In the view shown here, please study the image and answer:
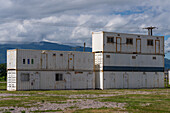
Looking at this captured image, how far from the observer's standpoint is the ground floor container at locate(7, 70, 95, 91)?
45688 mm

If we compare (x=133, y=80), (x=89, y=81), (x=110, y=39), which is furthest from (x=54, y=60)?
(x=133, y=80)

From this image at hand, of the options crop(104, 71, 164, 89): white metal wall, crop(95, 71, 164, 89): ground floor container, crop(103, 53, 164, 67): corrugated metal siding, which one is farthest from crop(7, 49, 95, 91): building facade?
crop(103, 53, 164, 67): corrugated metal siding

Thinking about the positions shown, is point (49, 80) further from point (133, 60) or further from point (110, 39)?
point (133, 60)

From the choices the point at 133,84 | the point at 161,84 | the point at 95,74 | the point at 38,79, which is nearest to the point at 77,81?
the point at 95,74

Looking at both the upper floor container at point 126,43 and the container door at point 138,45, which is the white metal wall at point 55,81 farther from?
the container door at point 138,45

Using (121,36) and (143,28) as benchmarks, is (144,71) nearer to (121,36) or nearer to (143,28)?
(121,36)

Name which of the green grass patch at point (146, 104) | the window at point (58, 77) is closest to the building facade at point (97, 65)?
the window at point (58, 77)

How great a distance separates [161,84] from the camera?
57.9 metres

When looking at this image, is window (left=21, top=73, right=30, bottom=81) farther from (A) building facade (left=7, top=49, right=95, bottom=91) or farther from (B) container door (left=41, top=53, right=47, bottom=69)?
(B) container door (left=41, top=53, right=47, bottom=69)

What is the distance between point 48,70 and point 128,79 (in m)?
14.9

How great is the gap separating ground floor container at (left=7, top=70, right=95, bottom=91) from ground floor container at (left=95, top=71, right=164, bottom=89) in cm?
169

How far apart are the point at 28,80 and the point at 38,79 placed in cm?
155

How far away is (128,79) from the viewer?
53750mm

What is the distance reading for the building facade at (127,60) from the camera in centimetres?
5162
